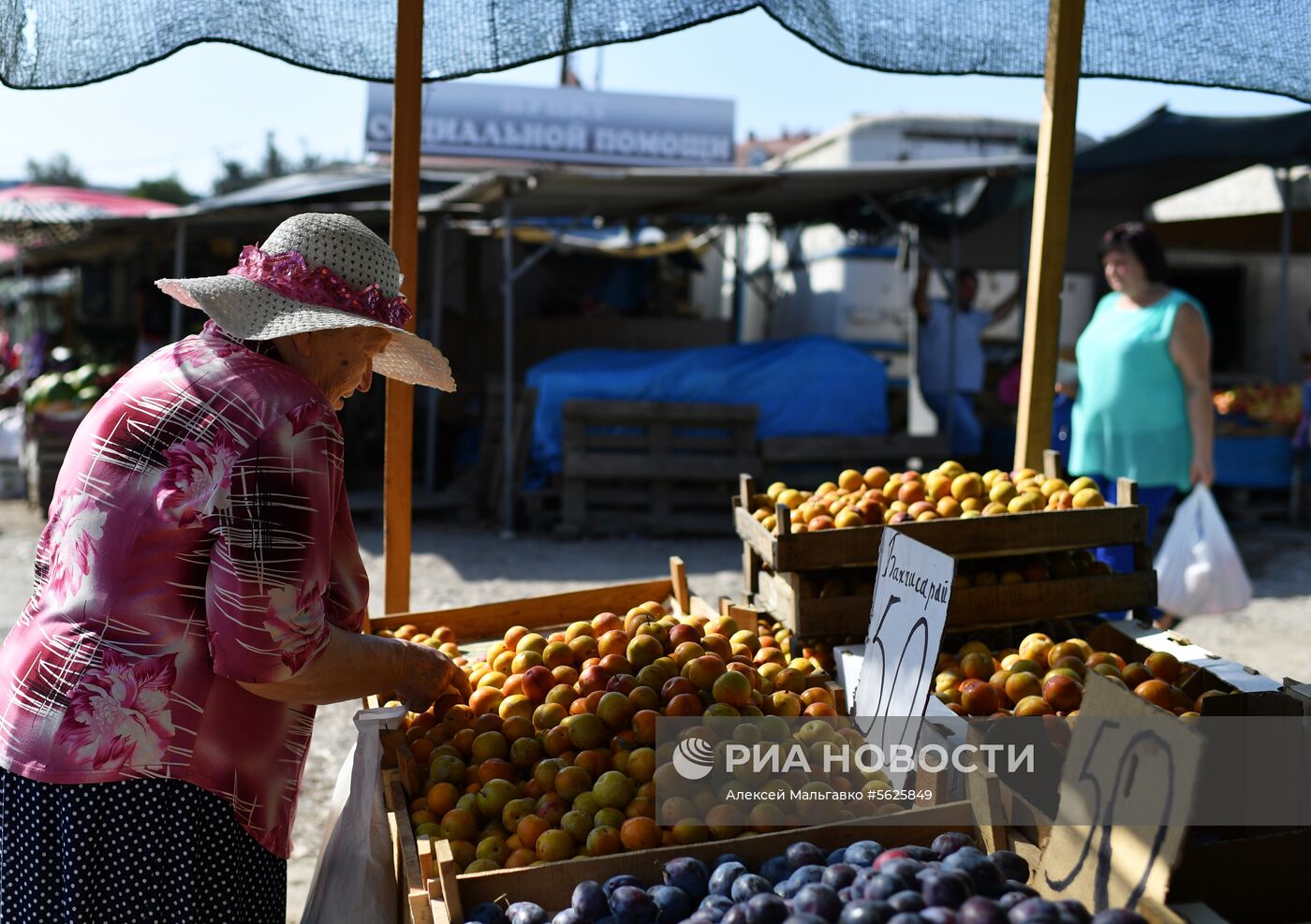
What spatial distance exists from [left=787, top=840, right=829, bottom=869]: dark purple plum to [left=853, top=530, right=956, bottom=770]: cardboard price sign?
337 millimetres

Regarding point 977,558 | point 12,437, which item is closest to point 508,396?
point 12,437

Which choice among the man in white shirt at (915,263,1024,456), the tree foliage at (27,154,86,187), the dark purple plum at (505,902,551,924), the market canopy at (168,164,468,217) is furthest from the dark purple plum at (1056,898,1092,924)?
the tree foliage at (27,154,86,187)

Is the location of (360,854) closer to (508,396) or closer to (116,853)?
(116,853)

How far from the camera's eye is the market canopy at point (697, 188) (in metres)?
8.30

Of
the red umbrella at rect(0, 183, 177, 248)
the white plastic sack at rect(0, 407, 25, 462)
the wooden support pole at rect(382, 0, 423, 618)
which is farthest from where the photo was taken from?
the white plastic sack at rect(0, 407, 25, 462)

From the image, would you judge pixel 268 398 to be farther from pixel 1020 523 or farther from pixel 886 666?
pixel 1020 523

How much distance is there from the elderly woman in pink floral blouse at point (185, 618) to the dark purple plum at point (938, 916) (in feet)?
3.35

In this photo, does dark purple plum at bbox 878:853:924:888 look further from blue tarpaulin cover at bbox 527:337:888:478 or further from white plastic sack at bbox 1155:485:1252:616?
blue tarpaulin cover at bbox 527:337:888:478

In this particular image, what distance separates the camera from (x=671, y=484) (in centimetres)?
916

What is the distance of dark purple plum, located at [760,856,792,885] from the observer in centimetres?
170

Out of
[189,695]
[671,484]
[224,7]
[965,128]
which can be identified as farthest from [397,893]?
[965,128]

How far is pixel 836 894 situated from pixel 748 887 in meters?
0.15

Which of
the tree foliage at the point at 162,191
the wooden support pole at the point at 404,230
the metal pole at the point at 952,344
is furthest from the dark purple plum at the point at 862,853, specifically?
the tree foliage at the point at 162,191

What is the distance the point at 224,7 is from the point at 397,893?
213cm
